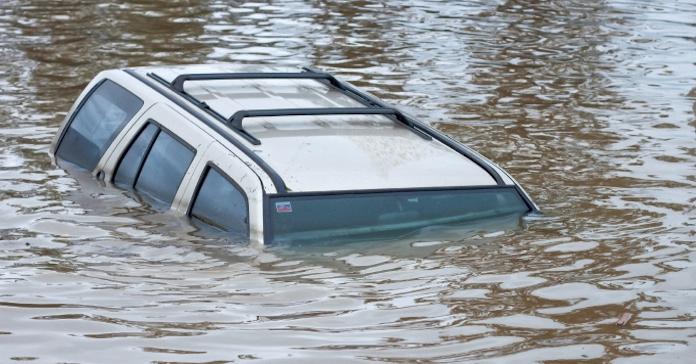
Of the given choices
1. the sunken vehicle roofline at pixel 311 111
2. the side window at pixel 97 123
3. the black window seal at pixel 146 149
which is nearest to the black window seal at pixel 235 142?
the sunken vehicle roofline at pixel 311 111

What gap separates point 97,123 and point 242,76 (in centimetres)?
125

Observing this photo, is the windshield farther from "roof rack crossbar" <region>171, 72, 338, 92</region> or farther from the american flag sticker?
"roof rack crossbar" <region>171, 72, 338, 92</region>

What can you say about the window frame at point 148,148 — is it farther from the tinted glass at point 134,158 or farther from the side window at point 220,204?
the side window at point 220,204

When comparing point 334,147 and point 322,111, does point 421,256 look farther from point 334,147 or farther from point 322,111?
point 322,111

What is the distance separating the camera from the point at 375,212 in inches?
287

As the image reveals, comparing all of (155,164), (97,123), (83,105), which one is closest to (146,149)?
(155,164)

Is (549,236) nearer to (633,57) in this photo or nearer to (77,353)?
(77,353)

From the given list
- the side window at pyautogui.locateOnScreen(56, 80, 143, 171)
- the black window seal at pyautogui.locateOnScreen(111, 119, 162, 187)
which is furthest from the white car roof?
the side window at pyautogui.locateOnScreen(56, 80, 143, 171)

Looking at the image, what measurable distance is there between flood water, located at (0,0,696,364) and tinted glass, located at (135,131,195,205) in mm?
165

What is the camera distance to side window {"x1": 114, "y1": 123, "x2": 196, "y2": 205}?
25.6 feet

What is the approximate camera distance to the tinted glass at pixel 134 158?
27.1ft

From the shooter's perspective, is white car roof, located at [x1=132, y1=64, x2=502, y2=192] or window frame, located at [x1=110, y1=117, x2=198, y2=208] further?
window frame, located at [x1=110, y1=117, x2=198, y2=208]

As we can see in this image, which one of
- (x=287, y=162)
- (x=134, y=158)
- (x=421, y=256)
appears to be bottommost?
(x=421, y=256)

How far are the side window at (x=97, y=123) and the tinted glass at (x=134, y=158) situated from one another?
26cm
